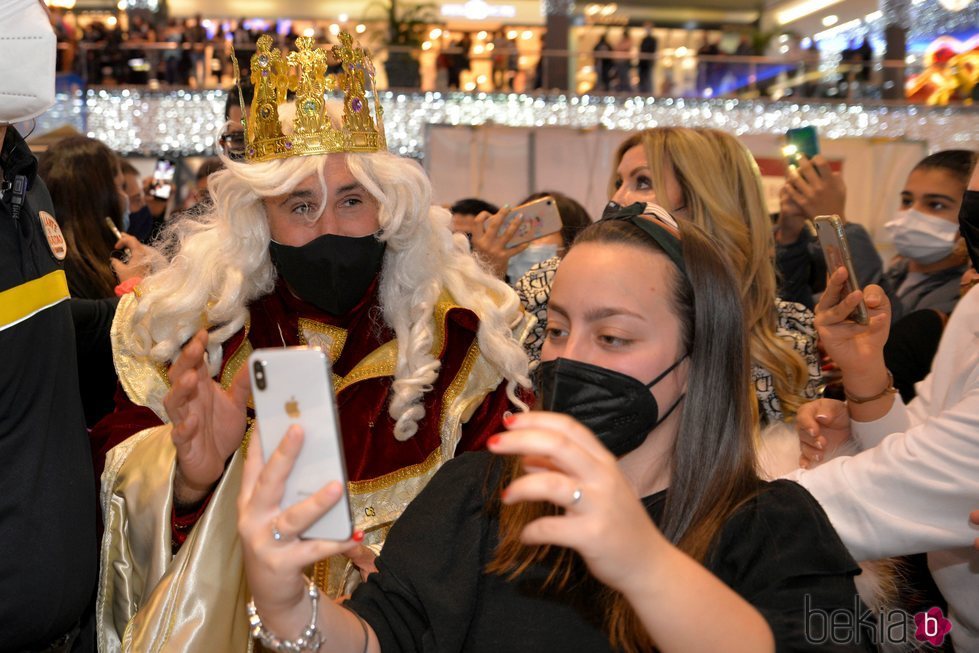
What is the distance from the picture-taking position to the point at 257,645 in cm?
220

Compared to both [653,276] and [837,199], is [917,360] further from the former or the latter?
[653,276]

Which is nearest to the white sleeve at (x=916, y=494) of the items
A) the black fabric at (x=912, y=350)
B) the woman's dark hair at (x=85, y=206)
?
the black fabric at (x=912, y=350)

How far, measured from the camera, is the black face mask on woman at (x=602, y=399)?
5.11 ft

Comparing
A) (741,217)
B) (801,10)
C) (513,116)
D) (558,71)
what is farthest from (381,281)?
(801,10)

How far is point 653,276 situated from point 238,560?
1079 millimetres

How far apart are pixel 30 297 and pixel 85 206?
1.89 meters

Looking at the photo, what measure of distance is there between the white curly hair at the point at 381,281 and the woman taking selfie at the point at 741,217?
0.60m

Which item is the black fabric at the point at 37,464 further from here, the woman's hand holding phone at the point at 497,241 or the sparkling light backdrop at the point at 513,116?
the sparkling light backdrop at the point at 513,116

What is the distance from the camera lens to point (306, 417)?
1.20 meters

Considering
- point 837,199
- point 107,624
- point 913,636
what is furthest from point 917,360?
point 107,624

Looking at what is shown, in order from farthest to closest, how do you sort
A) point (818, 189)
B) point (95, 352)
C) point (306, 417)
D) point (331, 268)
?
point (818, 189)
point (95, 352)
point (331, 268)
point (306, 417)

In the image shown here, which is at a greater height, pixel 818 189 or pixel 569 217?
pixel 818 189

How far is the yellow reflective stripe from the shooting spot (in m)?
1.79

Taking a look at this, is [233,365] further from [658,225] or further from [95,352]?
[658,225]
